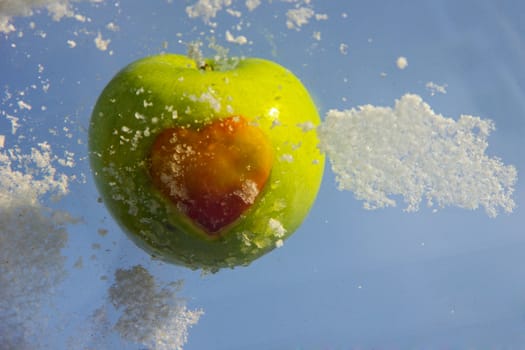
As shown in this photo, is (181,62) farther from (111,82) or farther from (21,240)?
(21,240)

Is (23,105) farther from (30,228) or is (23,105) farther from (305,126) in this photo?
(305,126)

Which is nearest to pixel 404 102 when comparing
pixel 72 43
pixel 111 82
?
pixel 111 82

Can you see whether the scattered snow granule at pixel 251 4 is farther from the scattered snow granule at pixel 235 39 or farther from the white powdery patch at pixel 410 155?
the white powdery patch at pixel 410 155

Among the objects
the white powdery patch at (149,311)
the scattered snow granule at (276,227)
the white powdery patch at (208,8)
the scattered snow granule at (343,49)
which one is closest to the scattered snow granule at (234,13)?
the white powdery patch at (208,8)

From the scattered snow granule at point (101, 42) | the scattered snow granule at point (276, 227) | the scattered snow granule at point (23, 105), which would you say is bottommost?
the scattered snow granule at point (276, 227)

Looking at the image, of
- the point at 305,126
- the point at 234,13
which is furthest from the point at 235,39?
the point at 305,126

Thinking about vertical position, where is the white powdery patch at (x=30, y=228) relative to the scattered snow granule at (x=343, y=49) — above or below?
below

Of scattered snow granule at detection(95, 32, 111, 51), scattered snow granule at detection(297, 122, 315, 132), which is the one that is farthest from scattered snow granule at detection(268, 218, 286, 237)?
scattered snow granule at detection(95, 32, 111, 51)
